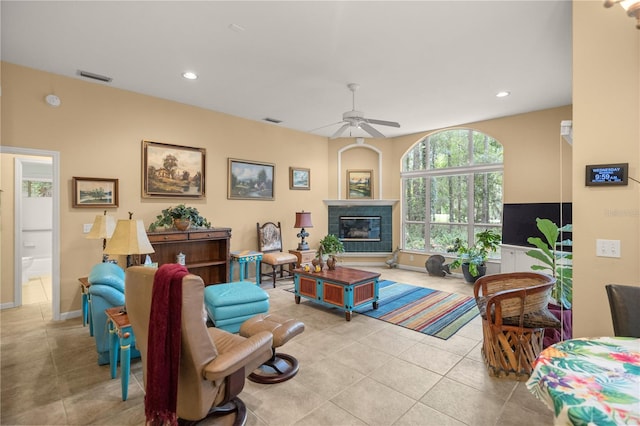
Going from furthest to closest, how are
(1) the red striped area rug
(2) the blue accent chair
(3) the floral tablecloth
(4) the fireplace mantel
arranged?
(4) the fireplace mantel < (1) the red striped area rug < (2) the blue accent chair < (3) the floral tablecloth

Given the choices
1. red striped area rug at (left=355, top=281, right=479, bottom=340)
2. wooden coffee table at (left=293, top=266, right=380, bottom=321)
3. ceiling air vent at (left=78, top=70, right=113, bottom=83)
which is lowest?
red striped area rug at (left=355, top=281, right=479, bottom=340)

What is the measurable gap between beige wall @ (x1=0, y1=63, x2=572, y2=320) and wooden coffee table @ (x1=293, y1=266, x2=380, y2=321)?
1.91 meters

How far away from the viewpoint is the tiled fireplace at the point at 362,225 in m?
7.29

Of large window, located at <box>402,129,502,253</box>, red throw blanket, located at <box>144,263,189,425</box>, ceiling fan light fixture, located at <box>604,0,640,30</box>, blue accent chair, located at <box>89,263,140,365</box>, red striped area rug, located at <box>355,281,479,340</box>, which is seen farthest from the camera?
large window, located at <box>402,129,502,253</box>

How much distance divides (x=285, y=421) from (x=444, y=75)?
406cm

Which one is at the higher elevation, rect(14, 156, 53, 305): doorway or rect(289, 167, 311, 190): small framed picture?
rect(289, 167, 311, 190): small framed picture

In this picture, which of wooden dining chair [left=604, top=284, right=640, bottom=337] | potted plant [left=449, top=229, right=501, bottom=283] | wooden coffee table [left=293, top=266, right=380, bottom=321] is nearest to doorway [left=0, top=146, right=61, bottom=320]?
wooden coffee table [left=293, top=266, right=380, bottom=321]

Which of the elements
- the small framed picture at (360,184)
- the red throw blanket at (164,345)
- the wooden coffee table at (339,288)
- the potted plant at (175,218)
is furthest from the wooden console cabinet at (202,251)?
the small framed picture at (360,184)

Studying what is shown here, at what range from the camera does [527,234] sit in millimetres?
4691

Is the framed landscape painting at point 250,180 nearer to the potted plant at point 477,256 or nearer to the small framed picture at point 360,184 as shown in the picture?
the small framed picture at point 360,184

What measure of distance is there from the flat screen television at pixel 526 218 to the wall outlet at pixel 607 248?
2.72 m

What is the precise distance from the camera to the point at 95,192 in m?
4.10

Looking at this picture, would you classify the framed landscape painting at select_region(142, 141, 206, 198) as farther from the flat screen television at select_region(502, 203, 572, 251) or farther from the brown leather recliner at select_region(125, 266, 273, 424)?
the flat screen television at select_region(502, 203, 572, 251)

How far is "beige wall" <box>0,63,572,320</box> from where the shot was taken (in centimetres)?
379
